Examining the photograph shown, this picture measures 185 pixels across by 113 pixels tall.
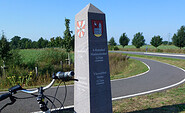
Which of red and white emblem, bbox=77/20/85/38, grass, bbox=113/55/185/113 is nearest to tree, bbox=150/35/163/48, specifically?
grass, bbox=113/55/185/113

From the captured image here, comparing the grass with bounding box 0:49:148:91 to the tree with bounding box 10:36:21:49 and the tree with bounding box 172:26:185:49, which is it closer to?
the tree with bounding box 10:36:21:49

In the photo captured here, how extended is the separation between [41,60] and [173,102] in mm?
15667

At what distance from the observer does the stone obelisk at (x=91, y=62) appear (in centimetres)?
399

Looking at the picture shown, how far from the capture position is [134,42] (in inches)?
2093

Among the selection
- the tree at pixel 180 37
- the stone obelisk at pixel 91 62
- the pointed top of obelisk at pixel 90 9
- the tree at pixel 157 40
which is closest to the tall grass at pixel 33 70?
the stone obelisk at pixel 91 62

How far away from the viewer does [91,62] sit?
157 inches

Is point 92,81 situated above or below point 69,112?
above

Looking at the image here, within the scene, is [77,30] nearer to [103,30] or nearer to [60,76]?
[103,30]

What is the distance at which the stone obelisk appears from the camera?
3.99 m

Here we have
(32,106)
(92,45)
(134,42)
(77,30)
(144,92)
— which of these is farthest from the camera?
(134,42)

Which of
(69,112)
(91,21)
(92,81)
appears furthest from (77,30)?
(69,112)

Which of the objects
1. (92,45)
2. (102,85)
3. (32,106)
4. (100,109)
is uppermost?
(92,45)

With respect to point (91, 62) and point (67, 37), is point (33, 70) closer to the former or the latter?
point (67, 37)

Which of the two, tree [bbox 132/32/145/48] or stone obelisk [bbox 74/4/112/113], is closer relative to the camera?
stone obelisk [bbox 74/4/112/113]
